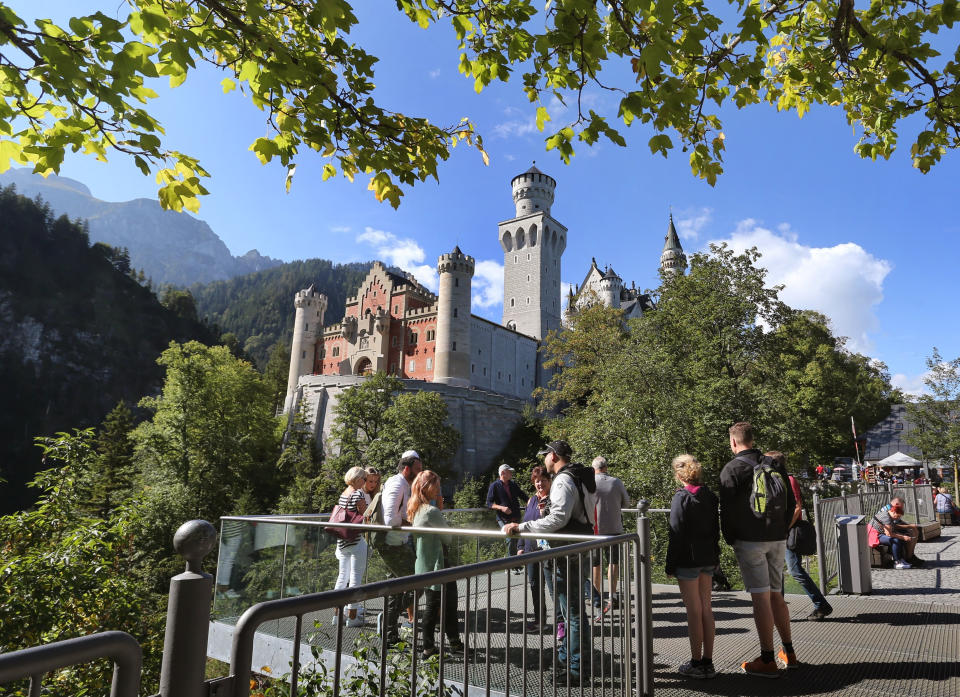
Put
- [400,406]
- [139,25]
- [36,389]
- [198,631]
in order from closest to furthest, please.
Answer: [198,631]
[139,25]
[400,406]
[36,389]

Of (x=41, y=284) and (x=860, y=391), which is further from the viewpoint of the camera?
(x=41, y=284)

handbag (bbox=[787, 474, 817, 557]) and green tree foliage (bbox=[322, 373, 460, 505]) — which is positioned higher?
green tree foliage (bbox=[322, 373, 460, 505])

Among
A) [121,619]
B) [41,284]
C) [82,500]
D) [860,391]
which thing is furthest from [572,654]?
[41,284]

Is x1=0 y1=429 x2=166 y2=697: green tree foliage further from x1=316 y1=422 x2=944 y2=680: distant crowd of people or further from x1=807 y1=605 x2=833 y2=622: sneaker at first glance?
x1=807 y1=605 x2=833 y2=622: sneaker

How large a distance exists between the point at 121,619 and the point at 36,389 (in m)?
81.3

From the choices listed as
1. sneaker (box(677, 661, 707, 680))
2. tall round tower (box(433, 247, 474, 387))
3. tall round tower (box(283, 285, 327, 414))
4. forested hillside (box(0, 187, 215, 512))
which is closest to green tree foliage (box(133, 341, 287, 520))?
tall round tower (box(433, 247, 474, 387))

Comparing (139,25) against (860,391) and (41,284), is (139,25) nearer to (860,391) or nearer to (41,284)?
(860,391)

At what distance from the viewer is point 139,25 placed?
11.5ft

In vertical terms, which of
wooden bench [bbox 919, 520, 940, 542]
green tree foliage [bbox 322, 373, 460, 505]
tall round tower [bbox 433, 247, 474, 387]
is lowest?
wooden bench [bbox 919, 520, 940, 542]

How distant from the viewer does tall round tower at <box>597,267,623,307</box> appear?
67.0 meters

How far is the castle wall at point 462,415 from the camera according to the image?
4488cm

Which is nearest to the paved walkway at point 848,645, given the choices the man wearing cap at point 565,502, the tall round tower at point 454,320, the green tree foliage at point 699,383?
the man wearing cap at point 565,502

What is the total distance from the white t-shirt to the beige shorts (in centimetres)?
304

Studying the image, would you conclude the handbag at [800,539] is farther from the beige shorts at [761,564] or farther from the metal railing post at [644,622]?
the metal railing post at [644,622]
